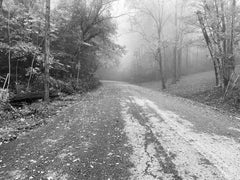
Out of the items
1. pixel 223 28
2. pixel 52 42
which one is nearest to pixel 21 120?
pixel 52 42

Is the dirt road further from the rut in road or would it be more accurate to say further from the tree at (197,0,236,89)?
the tree at (197,0,236,89)

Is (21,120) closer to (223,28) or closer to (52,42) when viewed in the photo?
(52,42)

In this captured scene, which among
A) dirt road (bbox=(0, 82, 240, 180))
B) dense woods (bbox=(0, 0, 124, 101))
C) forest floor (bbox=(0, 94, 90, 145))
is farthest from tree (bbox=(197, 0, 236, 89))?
forest floor (bbox=(0, 94, 90, 145))

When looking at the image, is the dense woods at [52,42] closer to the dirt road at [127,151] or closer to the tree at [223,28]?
the dirt road at [127,151]

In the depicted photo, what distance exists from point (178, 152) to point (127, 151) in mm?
1144

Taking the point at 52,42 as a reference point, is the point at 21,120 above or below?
below

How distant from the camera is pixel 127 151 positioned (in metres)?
4.27

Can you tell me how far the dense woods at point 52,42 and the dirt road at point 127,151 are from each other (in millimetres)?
5309

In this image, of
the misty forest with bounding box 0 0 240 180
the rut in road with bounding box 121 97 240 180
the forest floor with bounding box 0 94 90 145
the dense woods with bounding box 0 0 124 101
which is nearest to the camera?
the rut in road with bounding box 121 97 240 180

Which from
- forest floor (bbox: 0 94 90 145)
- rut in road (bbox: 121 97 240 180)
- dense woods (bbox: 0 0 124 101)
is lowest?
rut in road (bbox: 121 97 240 180)

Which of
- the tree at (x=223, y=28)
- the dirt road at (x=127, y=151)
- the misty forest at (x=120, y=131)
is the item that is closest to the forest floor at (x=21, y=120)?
the misty forest at (x=120, y=131)

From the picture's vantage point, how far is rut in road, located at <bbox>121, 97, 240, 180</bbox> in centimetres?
340

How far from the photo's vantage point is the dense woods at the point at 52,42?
416 inches

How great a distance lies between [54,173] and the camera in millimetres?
3447
